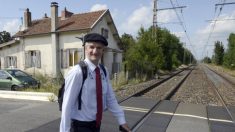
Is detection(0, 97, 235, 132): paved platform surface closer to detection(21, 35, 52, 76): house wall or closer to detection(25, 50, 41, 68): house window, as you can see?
detection(21, 35, 52, 76): house wall

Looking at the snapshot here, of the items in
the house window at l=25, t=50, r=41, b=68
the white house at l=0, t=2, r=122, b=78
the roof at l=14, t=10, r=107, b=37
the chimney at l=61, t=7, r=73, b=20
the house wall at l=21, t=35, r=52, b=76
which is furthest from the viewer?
the chimney at l=61, t=7, r=73, b=20

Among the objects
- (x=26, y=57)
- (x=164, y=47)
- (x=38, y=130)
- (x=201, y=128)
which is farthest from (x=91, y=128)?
(x=164, y=47)

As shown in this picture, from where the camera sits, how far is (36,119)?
831cm

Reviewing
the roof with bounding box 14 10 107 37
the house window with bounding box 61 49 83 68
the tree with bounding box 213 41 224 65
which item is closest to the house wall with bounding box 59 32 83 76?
the house window with bounding box 61 49 83 68

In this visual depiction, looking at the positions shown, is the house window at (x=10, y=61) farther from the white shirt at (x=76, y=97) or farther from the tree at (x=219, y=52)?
the tree at (x=219, y=52)

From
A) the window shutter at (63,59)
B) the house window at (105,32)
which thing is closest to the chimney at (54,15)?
the window shutter at (63,59)

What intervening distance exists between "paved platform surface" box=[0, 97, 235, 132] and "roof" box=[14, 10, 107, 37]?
16274 mm

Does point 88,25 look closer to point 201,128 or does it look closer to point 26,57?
point 26,57

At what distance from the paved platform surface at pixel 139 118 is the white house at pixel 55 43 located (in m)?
15.7

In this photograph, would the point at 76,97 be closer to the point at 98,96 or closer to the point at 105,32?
the point at 98,96

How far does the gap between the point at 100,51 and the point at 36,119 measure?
5.70m

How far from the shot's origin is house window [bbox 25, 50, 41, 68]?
29.2 metres

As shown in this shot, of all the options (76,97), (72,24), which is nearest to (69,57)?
(72,24)

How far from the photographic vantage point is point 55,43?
2783 centimetres
